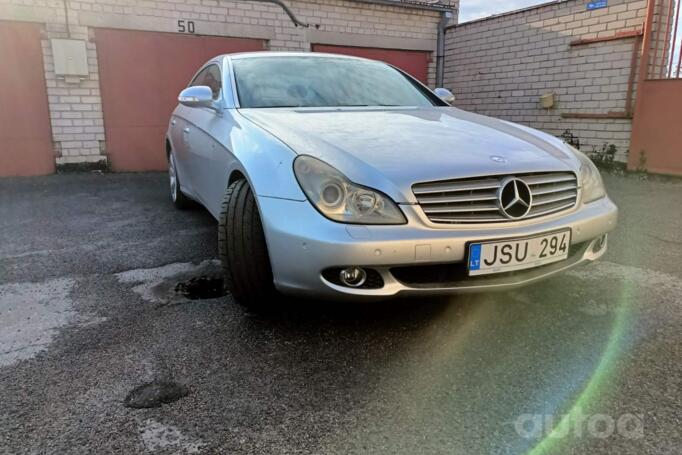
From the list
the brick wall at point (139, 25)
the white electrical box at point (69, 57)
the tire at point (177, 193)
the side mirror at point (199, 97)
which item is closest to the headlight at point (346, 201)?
the side mirror at point (199, 97)

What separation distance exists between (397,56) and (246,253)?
338 inches

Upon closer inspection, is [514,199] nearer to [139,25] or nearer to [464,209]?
[464,209]

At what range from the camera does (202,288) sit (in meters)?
2.91

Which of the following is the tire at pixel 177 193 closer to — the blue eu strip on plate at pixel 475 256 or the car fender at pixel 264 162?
the car fender at pixel 264 162

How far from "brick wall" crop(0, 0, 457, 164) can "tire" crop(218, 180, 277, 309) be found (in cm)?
638

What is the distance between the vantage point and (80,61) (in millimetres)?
7297

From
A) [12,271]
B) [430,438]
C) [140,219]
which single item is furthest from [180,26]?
[430,438]

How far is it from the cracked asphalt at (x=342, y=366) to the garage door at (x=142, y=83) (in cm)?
499

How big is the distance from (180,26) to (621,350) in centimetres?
772

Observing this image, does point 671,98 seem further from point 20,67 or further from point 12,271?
point 20,67

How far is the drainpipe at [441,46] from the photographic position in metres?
10.1

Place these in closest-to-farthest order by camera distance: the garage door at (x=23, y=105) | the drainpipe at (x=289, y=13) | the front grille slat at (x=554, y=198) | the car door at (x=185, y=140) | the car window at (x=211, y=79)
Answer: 1. the front grille slat at (x=554, y=198)
2. the car window at (x=211, y=79)
3. the car door at (x=185, y=140)
4. the garage door at (x=23, y=105)
5. the drainpipe at (x=289, y=13)

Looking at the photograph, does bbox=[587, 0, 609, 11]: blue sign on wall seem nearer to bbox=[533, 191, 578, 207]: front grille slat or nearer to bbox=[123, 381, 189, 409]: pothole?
bbox=[533, 191, 578, 207]: front grille slat

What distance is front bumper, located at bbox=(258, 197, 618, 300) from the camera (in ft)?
6.10
